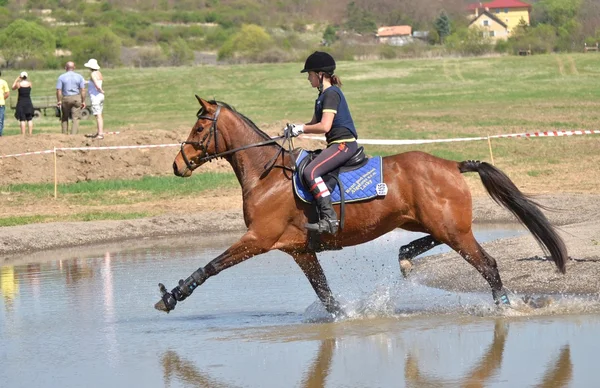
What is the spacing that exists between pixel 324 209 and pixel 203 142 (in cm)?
154

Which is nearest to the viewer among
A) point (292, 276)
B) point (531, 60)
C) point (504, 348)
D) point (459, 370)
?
point (459, 370)

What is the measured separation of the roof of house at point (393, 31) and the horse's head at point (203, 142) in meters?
120

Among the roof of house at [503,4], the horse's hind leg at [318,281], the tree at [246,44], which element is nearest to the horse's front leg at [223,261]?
the horse's hind leg at [318,281]

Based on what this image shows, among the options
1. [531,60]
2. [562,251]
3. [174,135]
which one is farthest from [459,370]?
[531,60]

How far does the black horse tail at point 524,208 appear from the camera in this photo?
11.6 metres

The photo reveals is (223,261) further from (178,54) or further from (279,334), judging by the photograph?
(178,54)

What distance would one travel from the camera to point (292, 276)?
1427 centimetres

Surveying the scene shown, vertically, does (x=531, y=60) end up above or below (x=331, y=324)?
above

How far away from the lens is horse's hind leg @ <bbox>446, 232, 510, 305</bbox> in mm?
11289

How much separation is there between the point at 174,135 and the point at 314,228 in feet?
51.0

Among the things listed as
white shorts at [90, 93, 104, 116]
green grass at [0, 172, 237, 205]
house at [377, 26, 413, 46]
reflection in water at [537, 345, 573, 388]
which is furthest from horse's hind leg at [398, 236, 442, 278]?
house at [377, 26, 413, 46]

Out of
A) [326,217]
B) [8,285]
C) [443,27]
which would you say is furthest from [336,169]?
[443,27]

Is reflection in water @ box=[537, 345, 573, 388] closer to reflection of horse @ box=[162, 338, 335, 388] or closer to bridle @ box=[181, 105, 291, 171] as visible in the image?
reflection of horse @ box=[162, 338, 335, 388]

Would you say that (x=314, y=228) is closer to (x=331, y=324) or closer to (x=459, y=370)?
(x=331, y=324)
